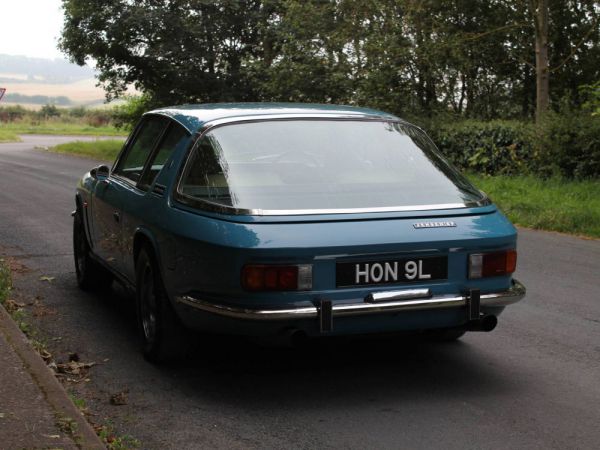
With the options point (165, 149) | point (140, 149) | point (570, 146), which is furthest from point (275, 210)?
point (570, 146)

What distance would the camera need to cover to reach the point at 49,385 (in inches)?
196

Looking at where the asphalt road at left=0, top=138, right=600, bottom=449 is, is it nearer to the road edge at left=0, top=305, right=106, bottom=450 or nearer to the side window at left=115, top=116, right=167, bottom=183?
the road edge at left=0, top=305, right=106, bottom=450

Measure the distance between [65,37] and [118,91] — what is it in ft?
9.33

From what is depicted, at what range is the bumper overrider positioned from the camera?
4.84 m

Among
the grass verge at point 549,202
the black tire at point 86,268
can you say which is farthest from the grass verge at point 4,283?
the grass verge at point 549,202

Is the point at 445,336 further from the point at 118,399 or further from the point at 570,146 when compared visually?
the point at 570,146

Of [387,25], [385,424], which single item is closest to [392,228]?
[385,424]

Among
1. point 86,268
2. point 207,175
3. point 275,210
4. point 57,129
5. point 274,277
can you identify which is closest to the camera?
point 274,277

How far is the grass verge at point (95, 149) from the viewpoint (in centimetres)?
3181

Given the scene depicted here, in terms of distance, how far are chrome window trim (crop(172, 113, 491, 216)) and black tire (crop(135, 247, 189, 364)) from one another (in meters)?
0.53

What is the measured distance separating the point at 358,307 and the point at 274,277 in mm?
447

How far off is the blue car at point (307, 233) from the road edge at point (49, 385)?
2.31 ft

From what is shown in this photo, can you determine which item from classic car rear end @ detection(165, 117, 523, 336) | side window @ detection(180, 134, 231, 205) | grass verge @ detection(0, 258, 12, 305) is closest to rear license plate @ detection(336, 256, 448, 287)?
classic car rear end @ detection(165, 117, 523, 336)

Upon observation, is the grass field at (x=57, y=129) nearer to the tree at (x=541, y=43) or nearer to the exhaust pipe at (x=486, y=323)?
the tree at (x=541, y=43)
